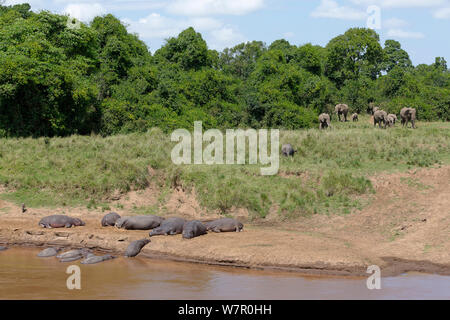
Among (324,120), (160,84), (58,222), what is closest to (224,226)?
(58,222)

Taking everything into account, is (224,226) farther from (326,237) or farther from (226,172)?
(226,172)

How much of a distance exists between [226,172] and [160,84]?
665 inches

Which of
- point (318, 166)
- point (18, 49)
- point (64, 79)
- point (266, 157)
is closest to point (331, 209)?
A: point (318, 166)

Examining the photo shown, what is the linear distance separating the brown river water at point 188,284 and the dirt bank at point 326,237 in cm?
48

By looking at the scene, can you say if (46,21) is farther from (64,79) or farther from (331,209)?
(331,209)

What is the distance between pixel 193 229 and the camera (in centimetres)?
1648

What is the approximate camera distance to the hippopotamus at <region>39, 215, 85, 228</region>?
18.3 metres

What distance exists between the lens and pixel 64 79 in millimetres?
28922

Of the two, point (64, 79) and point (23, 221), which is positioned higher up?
point (64, 79)

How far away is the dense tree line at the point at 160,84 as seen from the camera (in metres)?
29.2

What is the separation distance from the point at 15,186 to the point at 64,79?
899 centimetres

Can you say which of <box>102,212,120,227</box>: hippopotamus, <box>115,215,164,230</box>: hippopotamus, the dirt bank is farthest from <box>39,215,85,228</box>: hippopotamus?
<box>115,215,164,230</box>: hippopotamus

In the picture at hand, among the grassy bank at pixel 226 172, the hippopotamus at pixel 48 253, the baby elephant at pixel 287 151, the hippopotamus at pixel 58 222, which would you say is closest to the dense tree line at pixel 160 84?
the grassy bank at pixel 226 172
